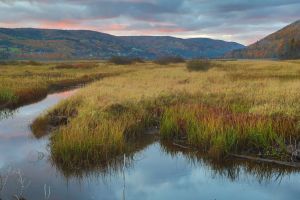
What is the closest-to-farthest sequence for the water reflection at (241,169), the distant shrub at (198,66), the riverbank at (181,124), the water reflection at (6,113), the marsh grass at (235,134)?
the water reflection at (241,169)
the riverbank at (181,124)
the marsh grass at (235,134)
the water reflection at (6,113)
the distant shrub at (198,66)

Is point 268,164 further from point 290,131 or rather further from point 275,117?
point 275,117

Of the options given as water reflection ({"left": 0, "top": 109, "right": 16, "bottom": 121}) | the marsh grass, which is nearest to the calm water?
the marsh grass

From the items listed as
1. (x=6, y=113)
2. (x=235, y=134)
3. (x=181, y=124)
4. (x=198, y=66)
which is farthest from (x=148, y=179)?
(x=198, y=66)

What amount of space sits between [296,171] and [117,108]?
1051cm

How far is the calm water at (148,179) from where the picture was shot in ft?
38.7

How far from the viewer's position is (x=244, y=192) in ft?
39.3

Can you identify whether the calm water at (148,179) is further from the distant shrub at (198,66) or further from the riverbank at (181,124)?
the distant shrub at (198,66)

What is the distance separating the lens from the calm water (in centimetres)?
1178

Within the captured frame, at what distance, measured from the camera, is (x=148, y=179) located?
43.3 feet

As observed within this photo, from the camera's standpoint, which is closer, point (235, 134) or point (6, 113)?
point (235, 134)

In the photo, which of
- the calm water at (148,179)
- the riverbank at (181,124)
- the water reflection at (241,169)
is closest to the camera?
the calm water at (148,179)

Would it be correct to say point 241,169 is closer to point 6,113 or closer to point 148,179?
point 148,179

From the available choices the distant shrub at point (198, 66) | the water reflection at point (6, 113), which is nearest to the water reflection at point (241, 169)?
the water reflection at point (6, 113)

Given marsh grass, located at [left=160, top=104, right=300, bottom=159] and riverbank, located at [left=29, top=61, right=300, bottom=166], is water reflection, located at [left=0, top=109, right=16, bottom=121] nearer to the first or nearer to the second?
riverbank, located at [left=29, top=61, right=300, bottom=166]
